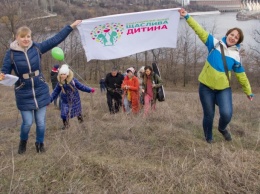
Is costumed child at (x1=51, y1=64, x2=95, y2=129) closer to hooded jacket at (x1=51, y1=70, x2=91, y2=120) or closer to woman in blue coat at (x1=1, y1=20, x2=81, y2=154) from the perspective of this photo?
hooded jacket at (x1=51, y1=70, x2=91, y2=120)

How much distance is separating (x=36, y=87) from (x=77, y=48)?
117ft

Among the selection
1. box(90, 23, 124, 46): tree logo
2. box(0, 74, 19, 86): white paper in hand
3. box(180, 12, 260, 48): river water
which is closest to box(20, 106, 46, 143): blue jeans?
box(0, 74, 19, 86): white paper in hand

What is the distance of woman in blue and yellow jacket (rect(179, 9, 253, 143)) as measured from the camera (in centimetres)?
400

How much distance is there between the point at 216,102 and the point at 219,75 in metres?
0.45

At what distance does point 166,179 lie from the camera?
9.27ft

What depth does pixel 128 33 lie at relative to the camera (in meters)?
5.42

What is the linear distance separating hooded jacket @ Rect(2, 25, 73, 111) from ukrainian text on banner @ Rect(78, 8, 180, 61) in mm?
1414

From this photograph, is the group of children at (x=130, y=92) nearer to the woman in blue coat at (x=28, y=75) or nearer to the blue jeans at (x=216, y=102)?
the woman in blue coat at (x=28, y=75)

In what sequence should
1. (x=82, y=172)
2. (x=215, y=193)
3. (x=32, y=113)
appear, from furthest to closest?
(x=32, y=113) < (x=82, y=172) < (x=215, y=193)

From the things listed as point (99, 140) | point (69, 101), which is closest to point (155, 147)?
point (99, 140)

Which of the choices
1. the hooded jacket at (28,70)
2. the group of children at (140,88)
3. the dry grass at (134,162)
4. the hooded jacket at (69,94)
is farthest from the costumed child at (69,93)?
the group of children at (140,88)

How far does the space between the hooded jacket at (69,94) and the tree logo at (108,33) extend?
31.4 inches

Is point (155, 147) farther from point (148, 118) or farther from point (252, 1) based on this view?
point (252, 1)

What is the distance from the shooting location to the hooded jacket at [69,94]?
553 cm
